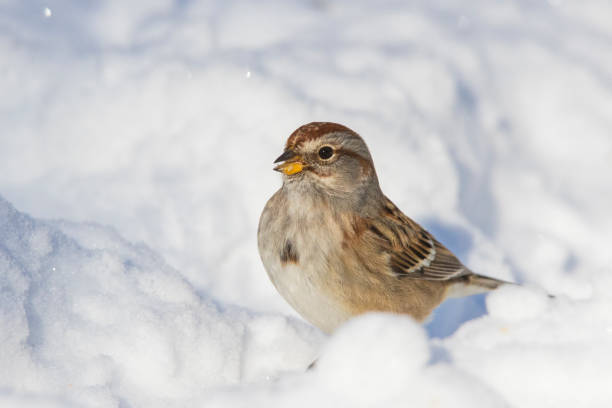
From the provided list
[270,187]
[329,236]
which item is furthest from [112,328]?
[270,187]

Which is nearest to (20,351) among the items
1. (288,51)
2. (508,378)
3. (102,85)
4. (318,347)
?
(318,347)

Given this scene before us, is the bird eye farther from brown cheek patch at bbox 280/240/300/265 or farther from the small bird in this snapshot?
brown cheek patch at bbox 280/240/300/265

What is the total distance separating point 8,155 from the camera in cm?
401

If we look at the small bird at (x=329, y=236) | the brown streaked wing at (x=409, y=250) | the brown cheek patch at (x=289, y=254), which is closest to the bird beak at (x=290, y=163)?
the small bird at (x=329, y=236)

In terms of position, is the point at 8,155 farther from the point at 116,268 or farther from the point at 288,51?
the point at 288,51

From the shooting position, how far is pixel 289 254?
2.78m

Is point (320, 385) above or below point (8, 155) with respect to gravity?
below

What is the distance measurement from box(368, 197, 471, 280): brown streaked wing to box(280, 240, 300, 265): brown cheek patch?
405mm

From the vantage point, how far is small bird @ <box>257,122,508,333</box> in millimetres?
2760

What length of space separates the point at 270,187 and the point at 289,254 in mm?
1201

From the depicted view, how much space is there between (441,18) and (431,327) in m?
2.78

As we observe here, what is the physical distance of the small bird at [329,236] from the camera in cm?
276

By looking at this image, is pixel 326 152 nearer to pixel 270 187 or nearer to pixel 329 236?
pixel 329 236

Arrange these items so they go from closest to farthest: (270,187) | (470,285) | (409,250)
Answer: (409,250), (470,285), (270,187)
